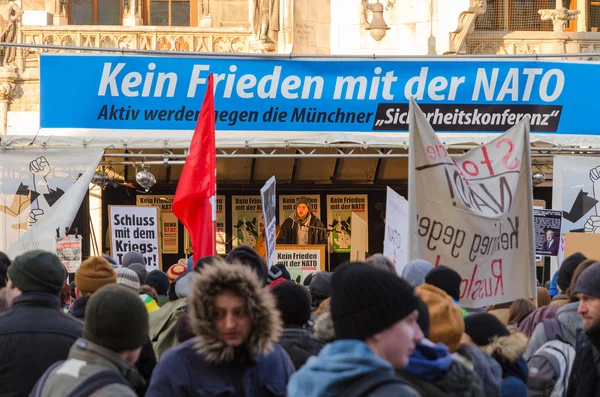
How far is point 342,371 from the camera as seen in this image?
3.31 meters

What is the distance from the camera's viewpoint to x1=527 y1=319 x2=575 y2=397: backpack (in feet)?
19.4

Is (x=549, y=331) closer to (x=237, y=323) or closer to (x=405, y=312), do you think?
(x=237, y=323)

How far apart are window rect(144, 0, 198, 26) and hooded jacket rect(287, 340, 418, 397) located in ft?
64.8

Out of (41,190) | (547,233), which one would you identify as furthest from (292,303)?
(547,233)

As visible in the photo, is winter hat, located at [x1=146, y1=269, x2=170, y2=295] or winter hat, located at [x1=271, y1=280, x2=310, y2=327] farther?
winter hat, located at [x1=146, y1=269, x2=170, y2=295]

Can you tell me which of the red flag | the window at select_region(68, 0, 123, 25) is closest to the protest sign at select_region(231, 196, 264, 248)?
the window at select_region(68, 0, 123, 25)

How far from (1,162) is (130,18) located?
8.84 m

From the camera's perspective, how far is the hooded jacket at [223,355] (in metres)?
4.35

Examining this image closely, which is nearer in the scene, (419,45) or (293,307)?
(293,307)

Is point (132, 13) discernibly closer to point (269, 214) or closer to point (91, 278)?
point (269, 214)

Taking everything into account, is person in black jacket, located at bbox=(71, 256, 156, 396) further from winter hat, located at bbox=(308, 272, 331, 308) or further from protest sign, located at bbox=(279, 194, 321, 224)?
protest sign, located at bbox=(279, 194, 321, 224)

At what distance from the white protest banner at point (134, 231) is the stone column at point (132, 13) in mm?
7364

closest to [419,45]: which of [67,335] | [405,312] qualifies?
[67,335]

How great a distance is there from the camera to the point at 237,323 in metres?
4.44
